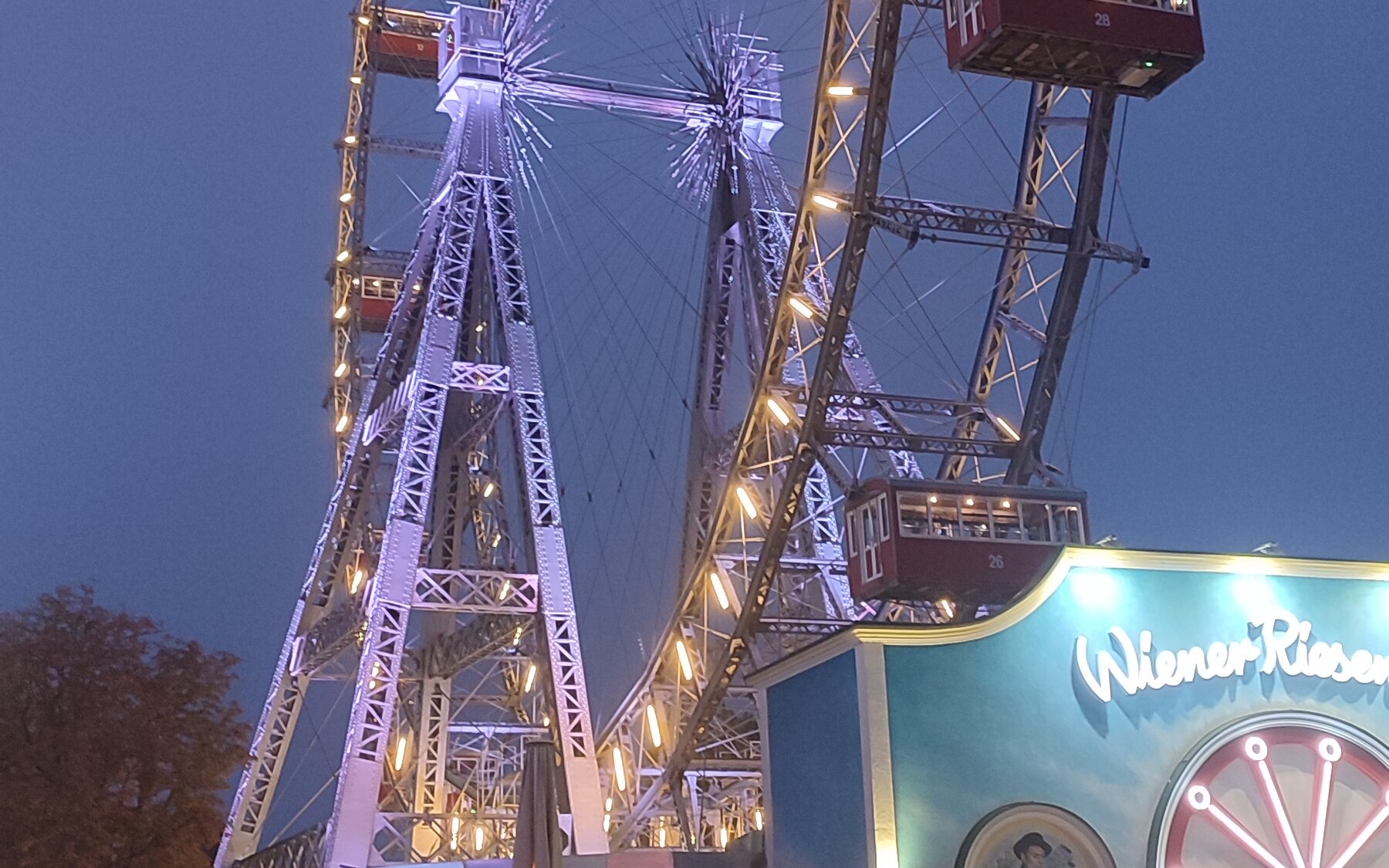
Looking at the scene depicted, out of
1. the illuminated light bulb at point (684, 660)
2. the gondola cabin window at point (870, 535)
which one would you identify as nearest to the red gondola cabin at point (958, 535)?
the gondola cabin window at point (870, 535)

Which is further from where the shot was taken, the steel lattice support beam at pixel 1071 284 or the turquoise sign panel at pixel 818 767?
the steel lattice support beam at pixel 1071 284

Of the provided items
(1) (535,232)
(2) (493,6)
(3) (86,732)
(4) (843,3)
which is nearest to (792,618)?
(4) (843,3)

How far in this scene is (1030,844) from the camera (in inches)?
563

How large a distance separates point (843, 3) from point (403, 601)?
461 inches

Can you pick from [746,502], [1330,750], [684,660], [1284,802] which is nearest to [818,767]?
[1284,802]

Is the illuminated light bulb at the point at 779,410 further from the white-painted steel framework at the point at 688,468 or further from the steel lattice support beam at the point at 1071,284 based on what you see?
the steel lattice support beam at the point at 1071,284

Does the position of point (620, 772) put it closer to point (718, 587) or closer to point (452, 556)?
point (718, 587)

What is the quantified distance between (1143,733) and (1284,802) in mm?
1486

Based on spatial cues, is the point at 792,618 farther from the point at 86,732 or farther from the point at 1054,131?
the point at 1054,131

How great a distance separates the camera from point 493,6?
3503 cm

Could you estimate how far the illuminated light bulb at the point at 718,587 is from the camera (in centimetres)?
2852

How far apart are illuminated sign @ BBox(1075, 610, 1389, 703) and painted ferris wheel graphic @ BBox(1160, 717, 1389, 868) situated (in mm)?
548

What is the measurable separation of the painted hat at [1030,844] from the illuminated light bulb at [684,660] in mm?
14949

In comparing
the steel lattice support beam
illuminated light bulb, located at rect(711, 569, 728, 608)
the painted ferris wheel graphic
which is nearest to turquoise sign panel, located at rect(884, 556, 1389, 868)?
the painted ferris wheel graphic
